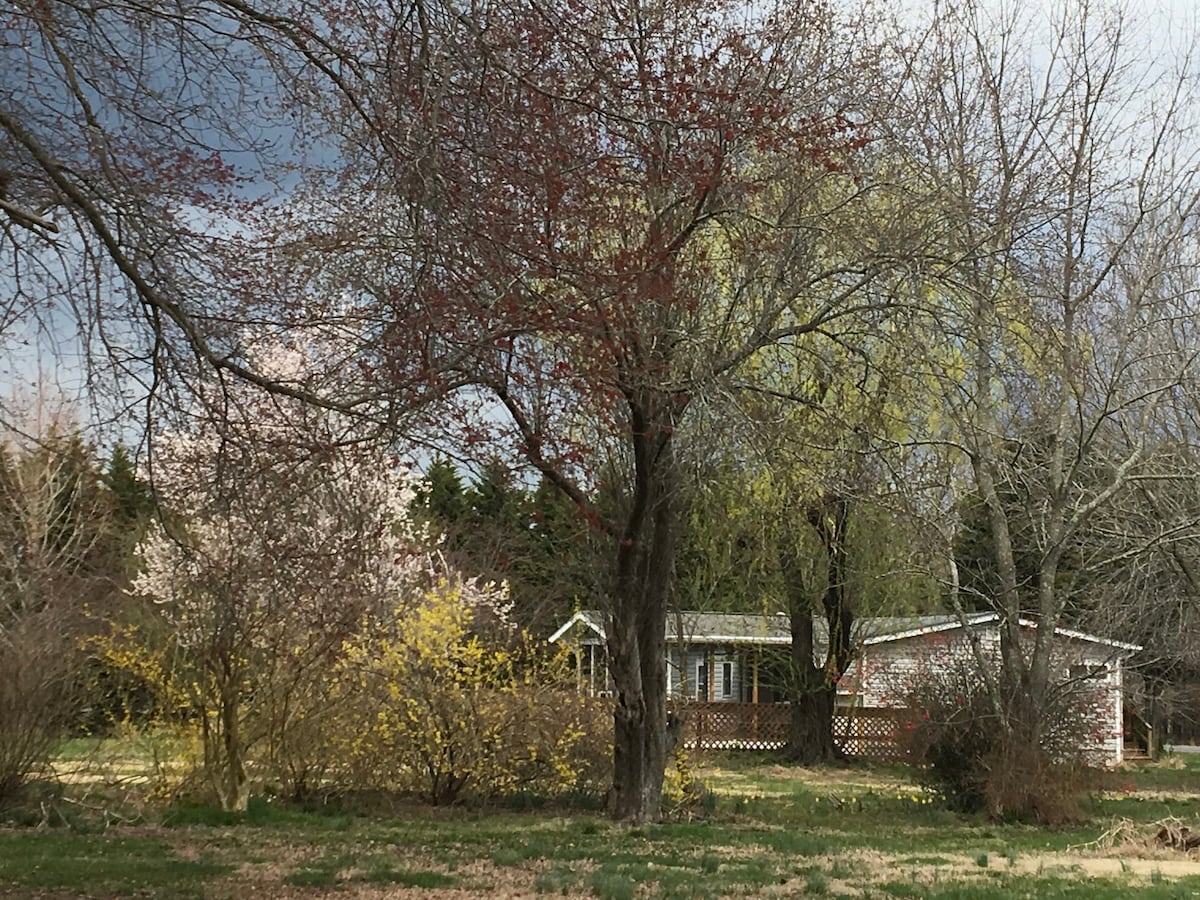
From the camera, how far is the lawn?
809 centimetres

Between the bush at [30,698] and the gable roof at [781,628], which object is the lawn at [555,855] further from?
the gable roof at [781,628]

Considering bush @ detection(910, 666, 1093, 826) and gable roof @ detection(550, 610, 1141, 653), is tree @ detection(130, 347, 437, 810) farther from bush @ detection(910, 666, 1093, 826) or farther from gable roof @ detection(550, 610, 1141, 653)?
gable roof @ detection(550, 610, 1141, 653)

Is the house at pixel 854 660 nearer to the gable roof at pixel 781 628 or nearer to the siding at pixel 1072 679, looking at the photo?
the gable roof at pixel 781 628

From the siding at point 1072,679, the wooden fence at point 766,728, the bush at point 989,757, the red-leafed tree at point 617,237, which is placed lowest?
the wooden fence at point 766,728

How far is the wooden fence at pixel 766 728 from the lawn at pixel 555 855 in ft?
34.8

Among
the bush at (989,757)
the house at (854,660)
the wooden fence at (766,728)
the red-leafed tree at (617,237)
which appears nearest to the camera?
the red-leafed tree at (617,237)

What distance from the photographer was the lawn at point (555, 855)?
809 cm

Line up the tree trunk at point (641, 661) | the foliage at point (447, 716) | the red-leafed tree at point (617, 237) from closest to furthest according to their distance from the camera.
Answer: the red-leafed tree at point (617, 237) → the tree trunk at point (641, 661) → the foliage at point (447, 716)

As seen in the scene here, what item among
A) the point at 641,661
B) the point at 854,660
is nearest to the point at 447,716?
the point at 641,661

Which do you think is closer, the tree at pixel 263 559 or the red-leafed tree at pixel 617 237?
the red-leafed tree at pixel 617 237

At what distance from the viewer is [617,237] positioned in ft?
31.5

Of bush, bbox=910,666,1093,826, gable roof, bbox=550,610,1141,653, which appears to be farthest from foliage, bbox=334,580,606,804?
gable roof, bbox=550,610,1141,653

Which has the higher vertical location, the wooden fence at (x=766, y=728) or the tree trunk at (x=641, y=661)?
the tree trunk at (x=641, y=661)

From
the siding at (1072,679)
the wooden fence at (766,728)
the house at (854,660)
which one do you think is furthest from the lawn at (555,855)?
the wooden fence at (766,728)
